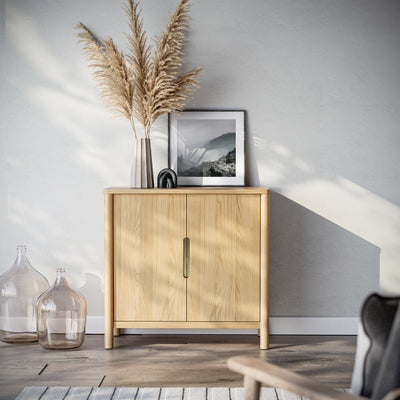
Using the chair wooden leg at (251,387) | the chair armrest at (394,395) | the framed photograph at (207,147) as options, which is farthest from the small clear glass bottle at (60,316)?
the chair armrest at (394,395)

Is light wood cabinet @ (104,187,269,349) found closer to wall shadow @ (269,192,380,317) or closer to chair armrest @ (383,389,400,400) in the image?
wall shadow @ (269,192,380,317)

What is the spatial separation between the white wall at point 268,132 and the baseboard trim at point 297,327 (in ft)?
0.14

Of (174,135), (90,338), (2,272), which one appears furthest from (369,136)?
(2,272)

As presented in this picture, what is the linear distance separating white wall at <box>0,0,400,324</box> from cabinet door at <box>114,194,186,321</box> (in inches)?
16.0

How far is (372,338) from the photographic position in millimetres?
1296

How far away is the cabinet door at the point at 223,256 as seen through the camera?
2.83 m

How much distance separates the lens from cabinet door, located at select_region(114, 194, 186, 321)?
283 cm

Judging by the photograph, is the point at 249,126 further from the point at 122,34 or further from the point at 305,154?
the point at 122,34

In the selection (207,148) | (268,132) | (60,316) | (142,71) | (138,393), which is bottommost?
(138,393)

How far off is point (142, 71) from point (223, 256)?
3.90 ft

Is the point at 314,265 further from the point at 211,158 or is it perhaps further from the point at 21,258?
the point at 21,258

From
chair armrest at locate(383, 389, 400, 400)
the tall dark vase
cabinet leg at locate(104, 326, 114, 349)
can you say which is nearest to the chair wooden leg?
chair armrest at locate(383, 389, 400, 400)

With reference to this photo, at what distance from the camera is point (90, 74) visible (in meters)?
3.14

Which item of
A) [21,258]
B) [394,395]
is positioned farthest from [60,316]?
[394,395]
